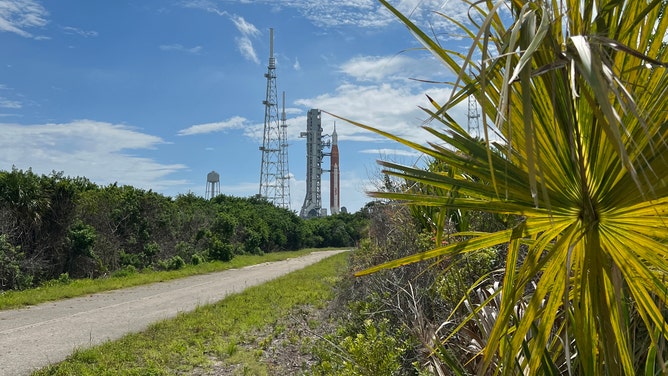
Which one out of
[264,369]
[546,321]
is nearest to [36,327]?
[264,369]

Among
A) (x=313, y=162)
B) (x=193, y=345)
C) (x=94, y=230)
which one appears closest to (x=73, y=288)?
(x=94, y=230)

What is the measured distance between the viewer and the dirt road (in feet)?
23.0

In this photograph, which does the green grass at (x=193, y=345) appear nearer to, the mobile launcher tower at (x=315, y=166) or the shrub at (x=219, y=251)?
the shrub at (x=219, y=251)

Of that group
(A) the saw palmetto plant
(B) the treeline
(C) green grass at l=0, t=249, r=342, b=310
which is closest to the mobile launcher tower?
(B) the treeline

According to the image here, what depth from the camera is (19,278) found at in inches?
565

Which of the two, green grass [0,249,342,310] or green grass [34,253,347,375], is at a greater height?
green grass [0,249,342,310]

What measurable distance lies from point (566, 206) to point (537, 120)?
264 mm

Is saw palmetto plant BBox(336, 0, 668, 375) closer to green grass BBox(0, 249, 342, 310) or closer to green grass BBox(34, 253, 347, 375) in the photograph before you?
green grass BBox(34, 253, 347, 375)

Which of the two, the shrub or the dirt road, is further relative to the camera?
the shrub

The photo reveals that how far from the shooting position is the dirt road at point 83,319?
23.0 ft

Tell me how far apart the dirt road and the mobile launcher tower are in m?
52.9

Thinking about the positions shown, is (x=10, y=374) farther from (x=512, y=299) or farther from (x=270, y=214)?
(x=270, y=214)

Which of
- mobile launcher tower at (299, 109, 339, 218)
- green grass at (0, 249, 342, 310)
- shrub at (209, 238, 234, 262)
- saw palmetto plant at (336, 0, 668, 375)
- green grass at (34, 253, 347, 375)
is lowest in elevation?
green grass at (34, 253, 347, 375)

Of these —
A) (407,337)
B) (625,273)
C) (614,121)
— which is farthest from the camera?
(407,337)
